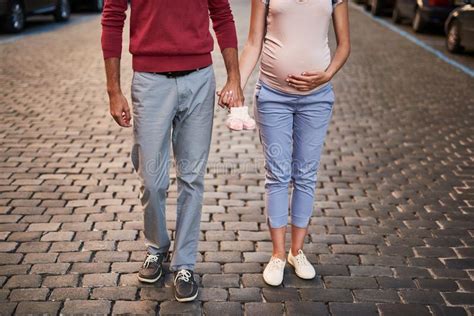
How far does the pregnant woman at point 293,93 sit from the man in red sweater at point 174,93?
8.1 inches

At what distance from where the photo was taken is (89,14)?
21.6 meters

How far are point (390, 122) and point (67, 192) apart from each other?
3937 mm

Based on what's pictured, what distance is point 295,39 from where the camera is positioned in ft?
10.7

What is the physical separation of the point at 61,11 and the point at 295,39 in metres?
16.5

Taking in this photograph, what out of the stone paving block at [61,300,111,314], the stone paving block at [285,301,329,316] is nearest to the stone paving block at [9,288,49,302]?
the stone paving block at [61,300,111,314]

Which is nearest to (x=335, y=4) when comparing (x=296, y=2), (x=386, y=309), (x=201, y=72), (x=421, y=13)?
(x=296, y=2)

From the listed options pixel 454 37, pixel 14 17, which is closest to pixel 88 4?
pixel 14 17

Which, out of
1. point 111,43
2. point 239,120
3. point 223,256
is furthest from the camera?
point 223,256

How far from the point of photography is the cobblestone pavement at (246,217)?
11.4 ft

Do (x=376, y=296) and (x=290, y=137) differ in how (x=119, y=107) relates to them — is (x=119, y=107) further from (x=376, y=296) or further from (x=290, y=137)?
(x=376, y=296)

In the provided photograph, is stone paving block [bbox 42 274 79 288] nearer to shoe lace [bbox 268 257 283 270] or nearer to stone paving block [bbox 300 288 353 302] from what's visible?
shoe lace [bbox 268 257 283 270]

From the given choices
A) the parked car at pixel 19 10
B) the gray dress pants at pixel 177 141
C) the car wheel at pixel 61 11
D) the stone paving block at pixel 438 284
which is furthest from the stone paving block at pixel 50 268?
the car wheel at pixel 61 11

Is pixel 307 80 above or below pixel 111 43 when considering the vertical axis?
below

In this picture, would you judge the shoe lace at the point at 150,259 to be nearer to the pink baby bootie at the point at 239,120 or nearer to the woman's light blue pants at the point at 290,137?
the woman's light blue pants at the point at 290,137
